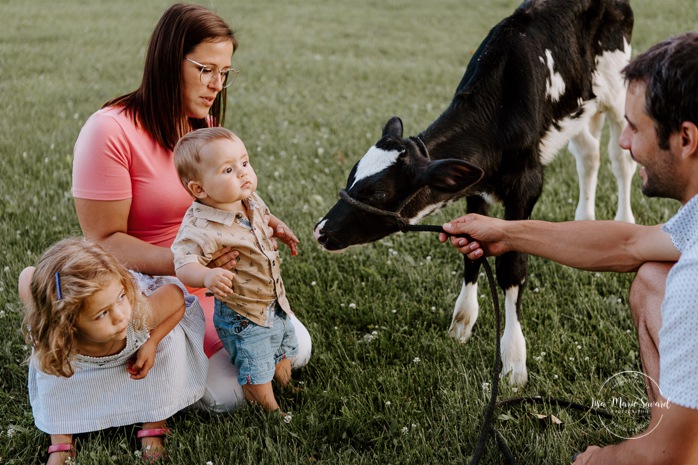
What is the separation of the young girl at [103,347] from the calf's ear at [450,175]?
1.25 metres

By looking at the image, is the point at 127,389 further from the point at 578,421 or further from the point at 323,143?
the point at 323,143

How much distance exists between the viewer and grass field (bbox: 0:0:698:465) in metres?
3.09

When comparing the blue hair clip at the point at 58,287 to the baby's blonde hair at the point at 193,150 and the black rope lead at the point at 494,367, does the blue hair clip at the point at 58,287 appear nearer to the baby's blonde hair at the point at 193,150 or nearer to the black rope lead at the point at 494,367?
the baby's blonde hair at the point at 193,150

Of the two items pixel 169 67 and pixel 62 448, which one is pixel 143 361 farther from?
pixel 169 67

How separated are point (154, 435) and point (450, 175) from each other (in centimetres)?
174

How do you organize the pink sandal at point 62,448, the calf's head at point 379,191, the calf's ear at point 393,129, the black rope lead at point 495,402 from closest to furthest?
1. the black rope lead at point 495,402
2. the pink sandal at point 62,448
3. the calf's head at point 379,191
4. the calf's ear at point 393,129

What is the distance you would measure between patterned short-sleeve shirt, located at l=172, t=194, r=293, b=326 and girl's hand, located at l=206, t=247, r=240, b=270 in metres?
0.03

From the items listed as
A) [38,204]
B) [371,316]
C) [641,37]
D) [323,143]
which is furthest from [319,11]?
[371,316]

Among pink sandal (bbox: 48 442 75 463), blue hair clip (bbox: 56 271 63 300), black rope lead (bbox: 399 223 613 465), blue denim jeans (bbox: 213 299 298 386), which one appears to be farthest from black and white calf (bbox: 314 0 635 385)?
pink sandal (bbox: 48 442 75 463)

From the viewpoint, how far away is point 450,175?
10.5 ft

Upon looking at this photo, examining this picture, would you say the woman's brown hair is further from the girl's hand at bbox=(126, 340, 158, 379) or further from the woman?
the girl's hand at bbox=(126, 340, 158, 379)

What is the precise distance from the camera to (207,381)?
3443 millimetres

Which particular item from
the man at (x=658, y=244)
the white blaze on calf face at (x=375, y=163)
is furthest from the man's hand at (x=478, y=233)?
the white blaze on calf face at (x=375, y=163)

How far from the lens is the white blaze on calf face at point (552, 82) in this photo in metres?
3.93
